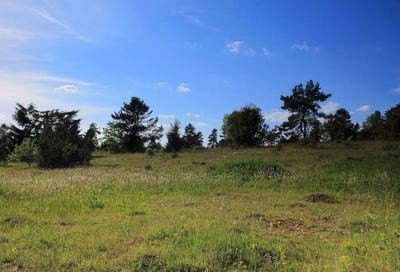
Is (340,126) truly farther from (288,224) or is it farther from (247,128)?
(288,224)

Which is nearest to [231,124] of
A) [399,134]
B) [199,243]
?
[399,134]

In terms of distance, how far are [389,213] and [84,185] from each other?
33.8 feet

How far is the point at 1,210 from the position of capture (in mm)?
10586

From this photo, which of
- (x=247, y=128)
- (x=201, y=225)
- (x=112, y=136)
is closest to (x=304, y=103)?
(x=247, y=128)

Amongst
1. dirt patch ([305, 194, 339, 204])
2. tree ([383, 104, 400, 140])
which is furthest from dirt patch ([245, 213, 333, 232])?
tree ([383, 104, 400, 140])

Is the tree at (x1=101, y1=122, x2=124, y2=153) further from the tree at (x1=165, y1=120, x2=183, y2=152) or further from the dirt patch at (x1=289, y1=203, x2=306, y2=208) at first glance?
the dirt patch at (x1=289, y1=203, x2=306, y2=208)

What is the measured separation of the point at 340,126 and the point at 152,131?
3165 cm

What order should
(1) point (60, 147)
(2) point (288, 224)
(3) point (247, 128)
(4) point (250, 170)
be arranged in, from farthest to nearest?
(3) point (247, 128) < (1) point (60, 147) < (4) point (250, 170) < (2) point (288, 224)

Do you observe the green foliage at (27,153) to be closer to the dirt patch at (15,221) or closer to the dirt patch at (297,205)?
the dirt patch at (15,221)

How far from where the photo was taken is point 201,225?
27.5 ft

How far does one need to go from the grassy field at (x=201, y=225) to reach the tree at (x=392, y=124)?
29.2 meters

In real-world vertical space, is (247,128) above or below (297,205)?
above

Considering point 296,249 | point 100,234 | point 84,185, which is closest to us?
point 296,249

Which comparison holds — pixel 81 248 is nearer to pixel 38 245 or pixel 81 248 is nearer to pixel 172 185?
pixel 38 245
